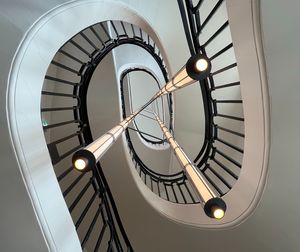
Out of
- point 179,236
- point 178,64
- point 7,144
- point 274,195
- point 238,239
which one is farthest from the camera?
point 178,64

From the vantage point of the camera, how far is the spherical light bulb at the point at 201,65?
116 cm

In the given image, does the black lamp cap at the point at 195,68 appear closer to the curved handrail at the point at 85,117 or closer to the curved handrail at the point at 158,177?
the curved handrail at the point at 85,117

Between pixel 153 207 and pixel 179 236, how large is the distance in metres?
0.61

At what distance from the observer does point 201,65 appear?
1165 millimetres

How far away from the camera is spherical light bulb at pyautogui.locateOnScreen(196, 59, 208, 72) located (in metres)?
1.16

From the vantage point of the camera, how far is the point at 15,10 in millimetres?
1747

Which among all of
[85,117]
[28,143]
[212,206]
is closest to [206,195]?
[212,206]

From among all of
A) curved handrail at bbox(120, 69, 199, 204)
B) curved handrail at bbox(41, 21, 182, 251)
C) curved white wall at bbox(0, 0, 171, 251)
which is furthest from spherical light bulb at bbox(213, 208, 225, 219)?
curved handrail at bbox(120, 69, 199, 204)

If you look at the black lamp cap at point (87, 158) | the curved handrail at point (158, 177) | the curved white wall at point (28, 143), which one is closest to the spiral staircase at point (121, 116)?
the curved white wall at point (28, 143)

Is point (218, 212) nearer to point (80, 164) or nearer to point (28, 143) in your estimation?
point (80, 164)

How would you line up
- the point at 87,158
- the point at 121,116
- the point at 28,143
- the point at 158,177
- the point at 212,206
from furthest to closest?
the point at 158,177 < the point at 121,116 < the point at 28,143 < the point at 87,158 < the point at 212,206

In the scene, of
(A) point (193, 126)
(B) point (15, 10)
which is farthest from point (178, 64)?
(B) point (15, 10)

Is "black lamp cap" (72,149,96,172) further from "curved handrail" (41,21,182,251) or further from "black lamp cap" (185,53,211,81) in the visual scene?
"curved handrail" (41,21,182,251)

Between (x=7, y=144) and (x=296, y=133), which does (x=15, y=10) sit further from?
(x=296, y=133)
